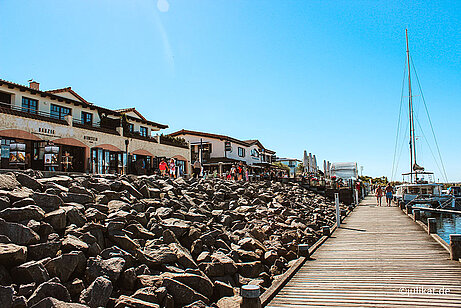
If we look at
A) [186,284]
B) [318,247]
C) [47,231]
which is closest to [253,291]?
[186,284]

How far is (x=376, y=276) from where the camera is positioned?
7.50m

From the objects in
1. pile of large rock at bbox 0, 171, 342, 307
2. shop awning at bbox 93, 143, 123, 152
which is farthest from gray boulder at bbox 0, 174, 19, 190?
shop awning at bbox 93, 143, 123, 152

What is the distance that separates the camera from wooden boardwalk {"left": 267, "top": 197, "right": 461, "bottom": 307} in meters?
6.18

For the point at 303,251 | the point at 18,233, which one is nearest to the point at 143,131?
the point at 303,251

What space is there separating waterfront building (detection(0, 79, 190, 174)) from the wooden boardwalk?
13764mm

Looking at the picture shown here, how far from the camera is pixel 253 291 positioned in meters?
4.98

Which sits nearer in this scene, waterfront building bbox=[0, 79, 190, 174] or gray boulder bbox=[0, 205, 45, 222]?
gray boulder bbox=[0, 205, 45, 222]

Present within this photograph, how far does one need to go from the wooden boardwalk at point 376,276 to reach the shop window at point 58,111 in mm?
21445

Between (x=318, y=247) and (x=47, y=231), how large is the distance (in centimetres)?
807

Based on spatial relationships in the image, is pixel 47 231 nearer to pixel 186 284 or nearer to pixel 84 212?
pixel 84 212

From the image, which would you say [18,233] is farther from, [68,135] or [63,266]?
A: [68,135]

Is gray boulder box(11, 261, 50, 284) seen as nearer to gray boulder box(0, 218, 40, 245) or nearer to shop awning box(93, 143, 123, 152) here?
gray boulder box(0, 218, 40, 245)

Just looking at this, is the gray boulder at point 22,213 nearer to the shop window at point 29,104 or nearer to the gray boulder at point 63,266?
the gray boulder at point 63,266

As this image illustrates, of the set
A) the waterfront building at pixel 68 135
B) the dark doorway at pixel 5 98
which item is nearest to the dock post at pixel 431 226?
the waterfront building at pixel 68 135
